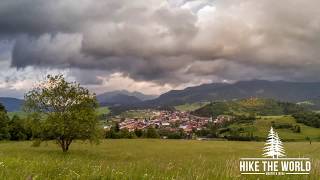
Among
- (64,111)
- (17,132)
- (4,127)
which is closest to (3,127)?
(4,127)

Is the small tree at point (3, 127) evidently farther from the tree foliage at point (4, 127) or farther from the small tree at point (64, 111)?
the small tree at point (64, 111)

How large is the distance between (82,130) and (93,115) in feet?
9.88

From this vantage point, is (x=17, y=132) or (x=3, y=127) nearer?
(x=3, y=127)

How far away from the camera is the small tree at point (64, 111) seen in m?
60.2

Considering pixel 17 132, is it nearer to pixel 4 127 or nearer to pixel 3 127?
pixel 4 127

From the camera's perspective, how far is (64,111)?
62.1 m

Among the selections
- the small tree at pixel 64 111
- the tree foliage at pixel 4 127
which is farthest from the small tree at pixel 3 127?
the small tree at pixel 64 111

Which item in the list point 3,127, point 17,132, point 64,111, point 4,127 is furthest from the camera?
point 17,132

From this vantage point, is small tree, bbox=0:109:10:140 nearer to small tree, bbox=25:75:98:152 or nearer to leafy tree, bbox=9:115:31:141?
leafy tree, bbox=9:115:31:141

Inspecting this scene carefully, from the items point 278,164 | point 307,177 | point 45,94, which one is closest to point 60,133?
point 45,94

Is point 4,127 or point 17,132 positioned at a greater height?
point 4,127

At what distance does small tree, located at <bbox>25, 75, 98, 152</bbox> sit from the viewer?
6016 centimetres

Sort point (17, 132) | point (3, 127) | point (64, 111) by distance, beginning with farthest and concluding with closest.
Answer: point (17, 132) → point (3, 127) → point (64, 111)

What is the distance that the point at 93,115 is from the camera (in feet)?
205
